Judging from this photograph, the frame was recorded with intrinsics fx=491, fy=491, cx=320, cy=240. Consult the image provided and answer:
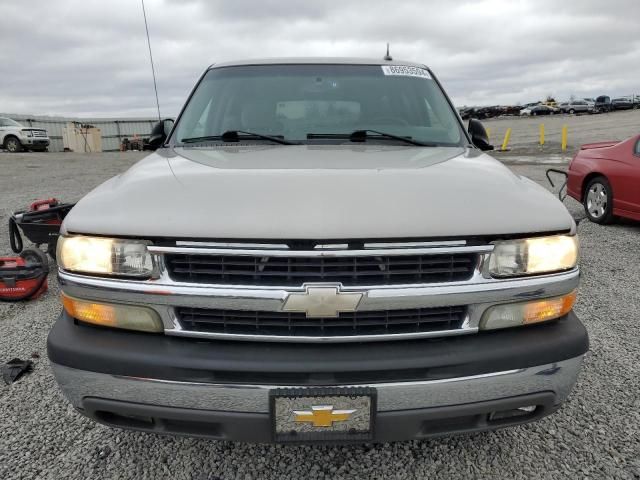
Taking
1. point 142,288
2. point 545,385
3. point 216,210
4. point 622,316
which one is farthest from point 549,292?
point 622,316

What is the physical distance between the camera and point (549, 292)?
1.76 meters

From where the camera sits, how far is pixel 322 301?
5.25 ft

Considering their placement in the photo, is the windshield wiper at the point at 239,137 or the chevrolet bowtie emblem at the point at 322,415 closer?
the chevrolet bowtie emblem at the point at 322,415

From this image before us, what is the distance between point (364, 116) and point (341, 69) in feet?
1.54

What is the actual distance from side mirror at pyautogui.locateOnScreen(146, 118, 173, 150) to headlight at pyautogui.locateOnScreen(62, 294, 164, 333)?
160 cm

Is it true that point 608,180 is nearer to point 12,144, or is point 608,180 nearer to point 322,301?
point 322,301

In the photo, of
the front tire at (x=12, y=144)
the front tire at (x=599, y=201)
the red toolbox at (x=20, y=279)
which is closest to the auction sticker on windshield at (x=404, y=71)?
the red toolbox at (x=20, y=279)

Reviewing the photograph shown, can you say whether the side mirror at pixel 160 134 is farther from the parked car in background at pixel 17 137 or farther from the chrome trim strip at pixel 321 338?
the parked car in background at pixel 17 137

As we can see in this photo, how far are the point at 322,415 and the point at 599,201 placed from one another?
6.44 meters

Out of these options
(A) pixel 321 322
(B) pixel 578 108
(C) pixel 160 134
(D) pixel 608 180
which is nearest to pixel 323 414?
(A) pixel 321 322

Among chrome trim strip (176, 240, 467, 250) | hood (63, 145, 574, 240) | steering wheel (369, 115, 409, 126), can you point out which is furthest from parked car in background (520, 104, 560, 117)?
chrome trim strip (176, 240, 467, 250)

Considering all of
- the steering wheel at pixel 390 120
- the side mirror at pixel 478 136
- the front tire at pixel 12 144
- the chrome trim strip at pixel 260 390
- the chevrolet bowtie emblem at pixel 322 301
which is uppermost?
the steering wheel at pixel 390 120

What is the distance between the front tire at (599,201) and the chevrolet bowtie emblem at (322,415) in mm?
6209

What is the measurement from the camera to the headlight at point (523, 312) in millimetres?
1738
